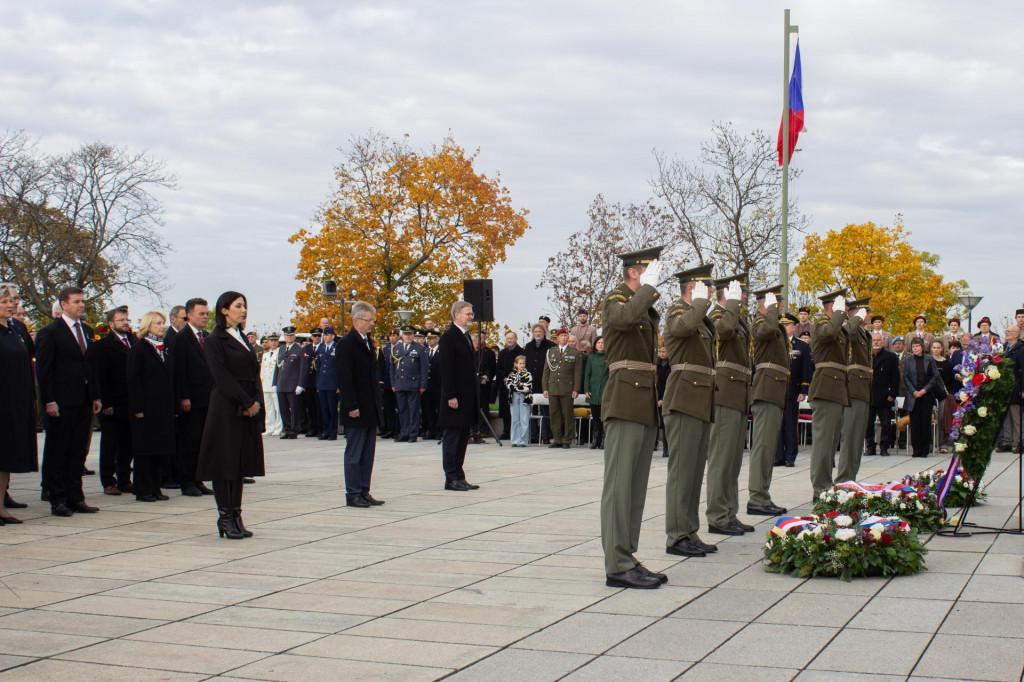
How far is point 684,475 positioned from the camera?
24.9 feet

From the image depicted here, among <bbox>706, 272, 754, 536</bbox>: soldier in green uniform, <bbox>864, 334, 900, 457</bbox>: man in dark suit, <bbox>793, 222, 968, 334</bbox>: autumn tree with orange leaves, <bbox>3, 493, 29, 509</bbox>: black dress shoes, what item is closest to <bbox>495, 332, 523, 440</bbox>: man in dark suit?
<bbox>864, 334, 900, 457</bbox>: man in dark suit

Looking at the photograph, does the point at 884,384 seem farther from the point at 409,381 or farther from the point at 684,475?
the point at 684,475

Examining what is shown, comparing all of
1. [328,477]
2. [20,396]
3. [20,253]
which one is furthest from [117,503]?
[20,253]

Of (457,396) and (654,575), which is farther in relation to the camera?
(457,396)

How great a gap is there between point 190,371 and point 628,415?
269 inches

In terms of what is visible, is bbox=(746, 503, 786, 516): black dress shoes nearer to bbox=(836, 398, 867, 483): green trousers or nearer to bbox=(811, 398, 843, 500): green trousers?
bbox=(811, 398, 843, 500): green trousers

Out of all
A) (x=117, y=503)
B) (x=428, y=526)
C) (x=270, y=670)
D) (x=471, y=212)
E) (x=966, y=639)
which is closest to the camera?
(x=270, y=670)

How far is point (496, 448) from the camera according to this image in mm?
18391

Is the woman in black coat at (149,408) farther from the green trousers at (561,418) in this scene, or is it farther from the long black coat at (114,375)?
the green trousers at (561,418)

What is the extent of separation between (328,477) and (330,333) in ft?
21.9

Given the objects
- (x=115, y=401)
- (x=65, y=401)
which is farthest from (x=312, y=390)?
(x=65, y=401)

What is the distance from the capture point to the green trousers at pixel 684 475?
756cm

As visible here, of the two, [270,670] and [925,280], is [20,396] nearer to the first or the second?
[270,670]

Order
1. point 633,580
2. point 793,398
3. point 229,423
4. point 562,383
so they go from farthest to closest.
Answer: point 562,383 < point 793,398 < point 229,423 < point 633,580
